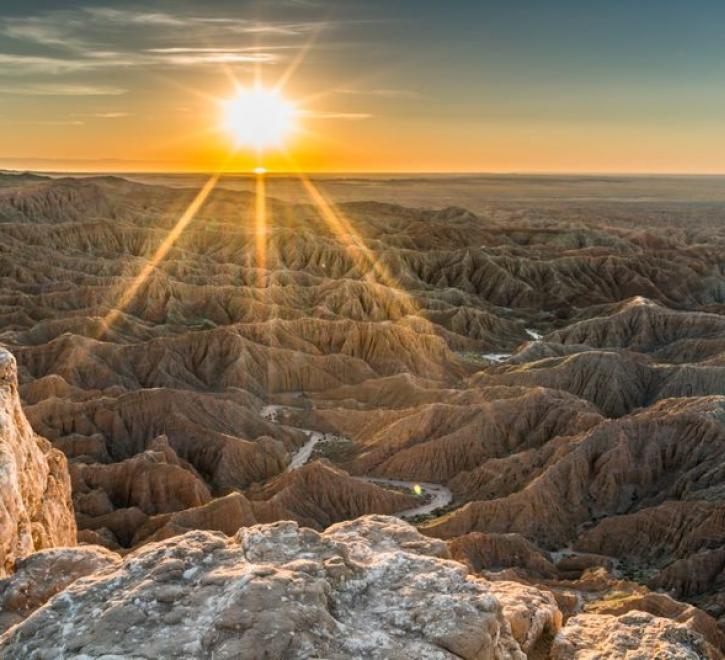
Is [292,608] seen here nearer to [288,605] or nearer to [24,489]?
[288,605]

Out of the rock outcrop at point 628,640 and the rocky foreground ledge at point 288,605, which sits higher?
the rocky foreground ledge at point 288,605

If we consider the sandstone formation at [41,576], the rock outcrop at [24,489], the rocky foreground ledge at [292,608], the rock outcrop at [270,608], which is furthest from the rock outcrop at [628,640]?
the rock outcrop at [24,489]

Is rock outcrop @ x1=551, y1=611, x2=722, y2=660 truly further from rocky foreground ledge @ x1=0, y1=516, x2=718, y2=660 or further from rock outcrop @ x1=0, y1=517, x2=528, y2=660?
rock outcrop @ x1=0, y1=517, x2=528, y2=660

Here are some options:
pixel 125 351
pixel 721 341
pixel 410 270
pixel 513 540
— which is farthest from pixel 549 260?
pixel 513 540

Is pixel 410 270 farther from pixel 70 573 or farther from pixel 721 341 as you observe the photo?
pixel 70 573

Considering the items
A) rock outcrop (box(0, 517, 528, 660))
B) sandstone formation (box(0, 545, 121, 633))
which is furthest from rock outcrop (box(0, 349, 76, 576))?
rock outcrop (box(0, 517, 528, 660))

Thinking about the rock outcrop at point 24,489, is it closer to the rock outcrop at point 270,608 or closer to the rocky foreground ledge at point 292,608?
the rocky foreground ledge at point 292,608
